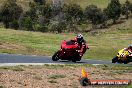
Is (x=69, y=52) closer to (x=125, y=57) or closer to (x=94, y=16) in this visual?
(x=125, y=57)

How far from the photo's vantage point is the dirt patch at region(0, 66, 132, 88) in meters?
14.6

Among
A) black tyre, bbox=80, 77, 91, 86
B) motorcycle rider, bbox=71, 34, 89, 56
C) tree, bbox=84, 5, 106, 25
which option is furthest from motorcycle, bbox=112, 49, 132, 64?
tree, bbox=84, 5, 106, 25

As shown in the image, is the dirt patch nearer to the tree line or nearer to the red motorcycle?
the red motorcycle

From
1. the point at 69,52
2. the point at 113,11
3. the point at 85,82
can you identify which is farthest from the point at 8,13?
the point at 85,82

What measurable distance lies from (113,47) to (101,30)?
2995 inches

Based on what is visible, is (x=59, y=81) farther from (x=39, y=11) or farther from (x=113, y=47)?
(x=39, y=11)

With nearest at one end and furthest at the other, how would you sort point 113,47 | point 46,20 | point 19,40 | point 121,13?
point 19,40 → point 113,47 → point 46,20 → point 121,13

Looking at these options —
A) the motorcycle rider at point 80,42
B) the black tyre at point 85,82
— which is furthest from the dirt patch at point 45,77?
the motorcycle rider at point 80,42

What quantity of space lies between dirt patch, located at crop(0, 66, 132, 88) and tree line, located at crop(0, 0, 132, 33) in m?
82.3

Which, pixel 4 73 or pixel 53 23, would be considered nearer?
pixel 4 73

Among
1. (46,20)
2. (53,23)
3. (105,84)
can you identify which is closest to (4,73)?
(105,84)

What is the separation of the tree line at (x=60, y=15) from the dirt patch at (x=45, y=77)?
270ft

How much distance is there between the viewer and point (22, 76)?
51.5ft

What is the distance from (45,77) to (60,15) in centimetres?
10317
